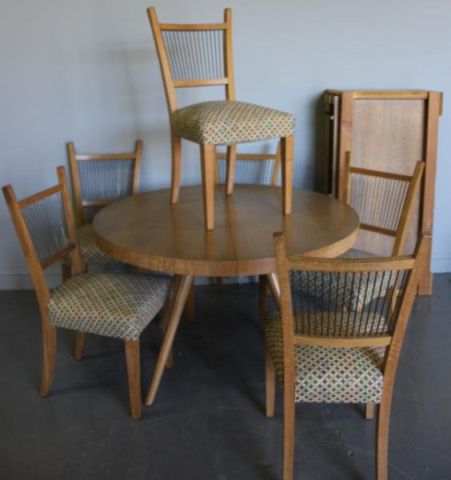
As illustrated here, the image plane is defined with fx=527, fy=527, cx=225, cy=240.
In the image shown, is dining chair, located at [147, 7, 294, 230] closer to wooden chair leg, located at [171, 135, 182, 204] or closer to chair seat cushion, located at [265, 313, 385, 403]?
wooden chair leg, located at [171, 135, 182, 204]

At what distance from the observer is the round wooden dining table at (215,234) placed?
68.8 inches

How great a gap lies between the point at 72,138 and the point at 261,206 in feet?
4.24

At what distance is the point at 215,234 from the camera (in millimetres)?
1967

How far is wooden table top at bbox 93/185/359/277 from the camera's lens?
5.72 feet

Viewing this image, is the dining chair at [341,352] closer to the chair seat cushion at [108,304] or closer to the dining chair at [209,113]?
the chair seat cushion at [108,304]

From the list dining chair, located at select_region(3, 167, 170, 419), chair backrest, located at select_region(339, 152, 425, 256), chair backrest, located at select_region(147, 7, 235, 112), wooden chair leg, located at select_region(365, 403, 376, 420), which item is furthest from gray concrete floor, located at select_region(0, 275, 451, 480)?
chair backrest, located at select_region(147, 7, 235, 112)

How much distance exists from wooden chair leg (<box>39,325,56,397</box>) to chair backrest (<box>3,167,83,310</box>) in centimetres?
12

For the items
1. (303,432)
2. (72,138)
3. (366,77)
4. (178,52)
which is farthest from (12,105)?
(303,432)

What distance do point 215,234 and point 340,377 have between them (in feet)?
2.29

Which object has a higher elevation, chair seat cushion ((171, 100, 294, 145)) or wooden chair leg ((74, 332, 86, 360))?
chair seat cushion ((171, 100, 294, 145))

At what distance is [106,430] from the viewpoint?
1978 millimetres

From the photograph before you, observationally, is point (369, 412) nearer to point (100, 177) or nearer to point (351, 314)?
point (351, 314)

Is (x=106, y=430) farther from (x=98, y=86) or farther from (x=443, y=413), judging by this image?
(x=98, y=86)

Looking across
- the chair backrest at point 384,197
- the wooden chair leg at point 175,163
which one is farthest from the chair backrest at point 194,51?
the chair backrest at point 384,197
